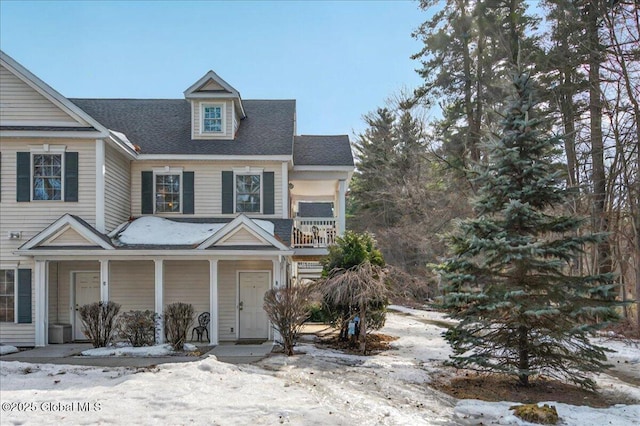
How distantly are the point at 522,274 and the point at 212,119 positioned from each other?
1160 centimetres

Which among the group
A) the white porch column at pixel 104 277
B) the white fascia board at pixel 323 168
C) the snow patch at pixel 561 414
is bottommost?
the snow patch at pixel 561 414

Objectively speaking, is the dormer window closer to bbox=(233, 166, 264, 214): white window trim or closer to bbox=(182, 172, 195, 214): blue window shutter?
bbox=(233, 166, 264, 214): white window trim

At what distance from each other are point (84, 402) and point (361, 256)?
8.47 metres

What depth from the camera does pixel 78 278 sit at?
49.7ft

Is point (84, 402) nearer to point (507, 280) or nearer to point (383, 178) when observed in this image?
point (507, 280)

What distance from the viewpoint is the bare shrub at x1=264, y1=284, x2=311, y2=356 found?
12.6 metres

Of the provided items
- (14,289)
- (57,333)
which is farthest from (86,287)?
(14,289)

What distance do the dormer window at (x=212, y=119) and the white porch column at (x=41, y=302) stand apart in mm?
6771

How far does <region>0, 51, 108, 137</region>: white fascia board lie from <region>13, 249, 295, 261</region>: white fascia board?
3693 millimetres

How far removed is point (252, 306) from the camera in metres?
15.6

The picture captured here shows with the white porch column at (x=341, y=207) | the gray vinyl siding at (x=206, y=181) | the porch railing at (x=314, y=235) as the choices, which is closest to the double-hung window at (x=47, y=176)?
the gray vinyl siding at (x=206, y=181)

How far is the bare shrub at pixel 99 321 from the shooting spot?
1302cm

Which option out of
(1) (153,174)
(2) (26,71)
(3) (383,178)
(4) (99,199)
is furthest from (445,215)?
(2) (26,71)

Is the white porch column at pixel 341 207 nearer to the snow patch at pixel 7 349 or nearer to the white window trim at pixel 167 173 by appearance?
the white window trim at pixel 167 173
